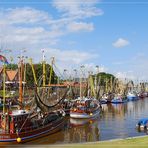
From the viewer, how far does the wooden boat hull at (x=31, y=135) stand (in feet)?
143

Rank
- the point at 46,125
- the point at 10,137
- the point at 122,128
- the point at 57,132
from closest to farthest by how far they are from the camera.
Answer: the point at 10,137, the point at 46,125, the point at 57,132, the point at 122,128

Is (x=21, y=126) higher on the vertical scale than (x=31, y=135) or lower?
higher

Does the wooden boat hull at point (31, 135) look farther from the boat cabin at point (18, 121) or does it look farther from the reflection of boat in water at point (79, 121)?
the reflection of boat in water at point (79, 121)

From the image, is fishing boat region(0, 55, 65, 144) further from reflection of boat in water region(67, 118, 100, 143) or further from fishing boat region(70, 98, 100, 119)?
fishing boat region(70, 98, 100, 119)

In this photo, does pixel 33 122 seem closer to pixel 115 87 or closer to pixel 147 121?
pixel 147 121

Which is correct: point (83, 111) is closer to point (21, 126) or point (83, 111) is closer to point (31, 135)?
point (31, 135)

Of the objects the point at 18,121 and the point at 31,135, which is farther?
the point at 31,135

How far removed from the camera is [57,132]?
2265 inches

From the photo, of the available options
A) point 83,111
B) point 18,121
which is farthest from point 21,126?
point 83,111

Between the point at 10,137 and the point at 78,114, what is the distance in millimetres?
33449

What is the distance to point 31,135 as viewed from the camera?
4766 centimetres

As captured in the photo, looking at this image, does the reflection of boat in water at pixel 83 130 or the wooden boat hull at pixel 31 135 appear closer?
the wooden boat hull at pixel 31 135

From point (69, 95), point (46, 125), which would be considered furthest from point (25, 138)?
point (69, 95)

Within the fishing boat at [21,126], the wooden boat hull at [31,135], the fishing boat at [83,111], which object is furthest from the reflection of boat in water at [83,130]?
the fishing boat at [21,126]
